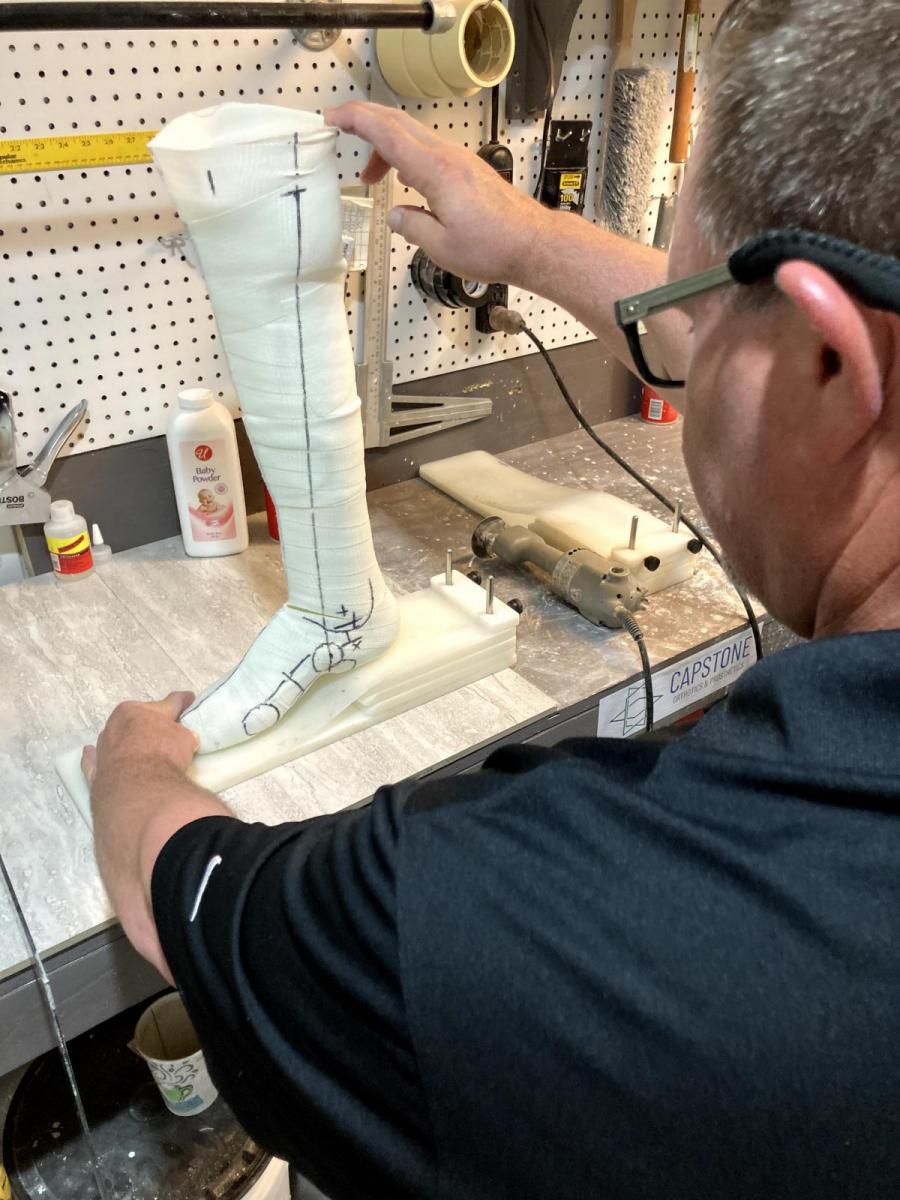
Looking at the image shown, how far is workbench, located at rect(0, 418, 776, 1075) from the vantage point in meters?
0.68

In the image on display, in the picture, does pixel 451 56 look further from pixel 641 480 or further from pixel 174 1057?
pixel 174 1057

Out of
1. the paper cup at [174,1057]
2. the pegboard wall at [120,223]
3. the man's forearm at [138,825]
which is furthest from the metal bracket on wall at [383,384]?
the paper cup at [174,1057]

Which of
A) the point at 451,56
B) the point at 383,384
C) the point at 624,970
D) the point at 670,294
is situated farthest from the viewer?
the point at 383,384

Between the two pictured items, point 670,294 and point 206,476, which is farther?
point 206,476

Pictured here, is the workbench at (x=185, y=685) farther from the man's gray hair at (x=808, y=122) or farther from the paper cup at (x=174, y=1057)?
the man's gray hair at (x=808, y=122)

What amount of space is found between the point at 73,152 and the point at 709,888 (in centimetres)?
98

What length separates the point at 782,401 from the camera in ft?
1.52

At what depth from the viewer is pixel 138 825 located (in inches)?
25.9

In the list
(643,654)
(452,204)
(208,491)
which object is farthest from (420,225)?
(643,654)

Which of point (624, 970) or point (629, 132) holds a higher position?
point (629, 132)

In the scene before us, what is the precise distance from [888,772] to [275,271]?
57cm

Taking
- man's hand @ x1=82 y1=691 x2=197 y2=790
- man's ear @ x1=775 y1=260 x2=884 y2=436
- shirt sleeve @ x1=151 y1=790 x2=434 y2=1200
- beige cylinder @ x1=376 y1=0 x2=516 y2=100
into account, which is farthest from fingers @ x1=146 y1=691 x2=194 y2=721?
beige cylinder @ x1=376 y1=0 x2=516 y2=100

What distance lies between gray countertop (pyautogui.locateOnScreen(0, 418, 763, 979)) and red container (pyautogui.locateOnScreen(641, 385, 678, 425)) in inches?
11.7

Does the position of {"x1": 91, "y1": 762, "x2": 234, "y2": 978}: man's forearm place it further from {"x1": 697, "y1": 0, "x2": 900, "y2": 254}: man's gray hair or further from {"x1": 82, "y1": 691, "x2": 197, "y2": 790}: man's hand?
{"x1": 697, "y1": 0, "x2": 900, "y2": 254}: man's gray hair
